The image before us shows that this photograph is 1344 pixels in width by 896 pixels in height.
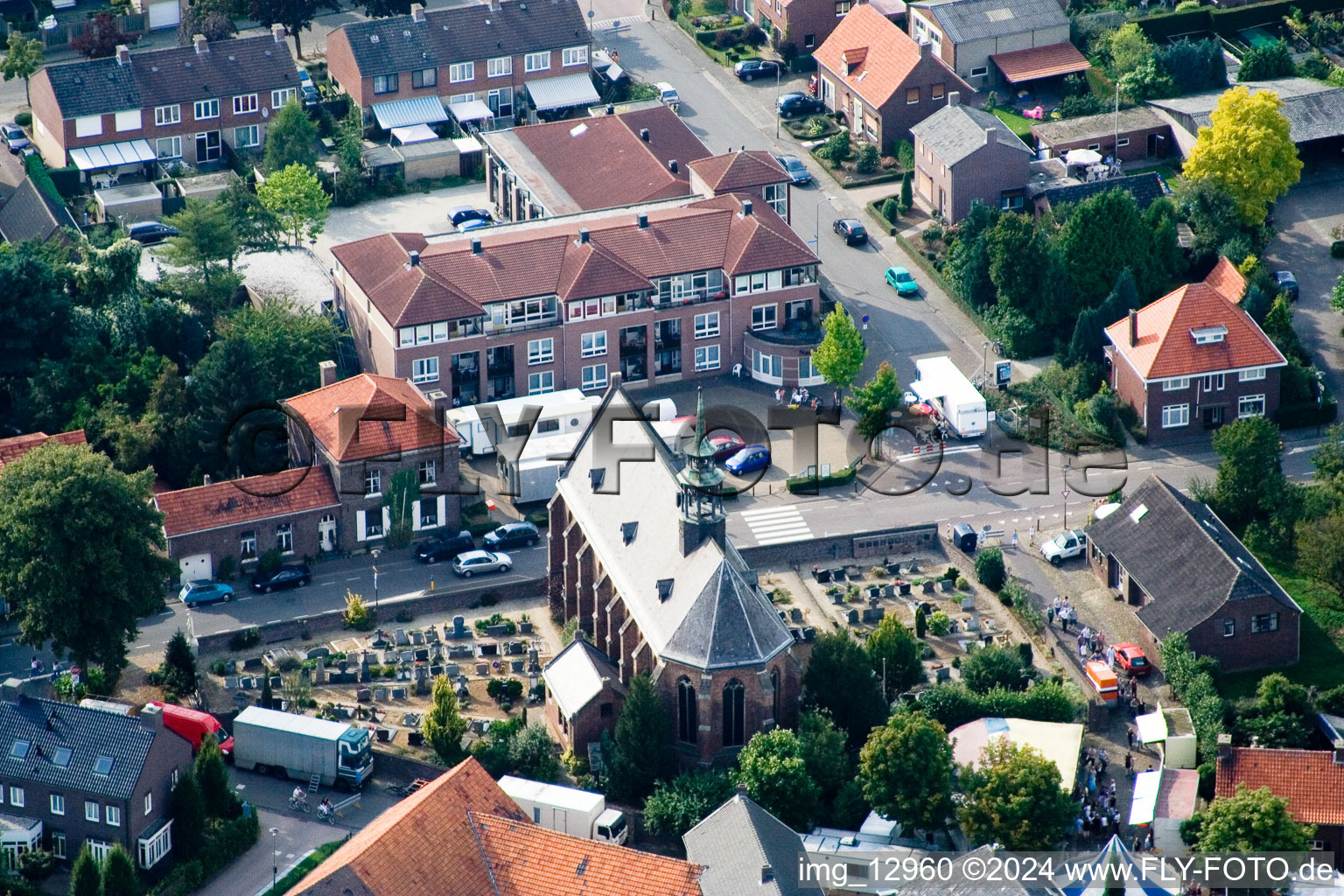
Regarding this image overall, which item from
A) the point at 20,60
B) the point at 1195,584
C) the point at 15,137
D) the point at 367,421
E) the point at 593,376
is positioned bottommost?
the point at 1195,584

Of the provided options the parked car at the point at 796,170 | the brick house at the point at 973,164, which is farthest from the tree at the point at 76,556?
the brick house at the point at 973,164

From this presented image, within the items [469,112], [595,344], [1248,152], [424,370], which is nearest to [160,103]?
[469,112]

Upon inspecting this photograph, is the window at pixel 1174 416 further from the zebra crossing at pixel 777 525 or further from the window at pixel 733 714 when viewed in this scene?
the window at pixel 733 714

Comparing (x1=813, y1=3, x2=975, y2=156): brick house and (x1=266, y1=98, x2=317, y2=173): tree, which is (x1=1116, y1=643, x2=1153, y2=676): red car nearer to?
(x1=813, y1=3, x2=975, y2=156): brick house

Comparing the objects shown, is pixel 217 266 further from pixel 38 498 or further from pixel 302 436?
pixel 38 498

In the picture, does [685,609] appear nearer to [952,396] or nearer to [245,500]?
[245,500]

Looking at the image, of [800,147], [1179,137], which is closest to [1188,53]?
[1179,137]
